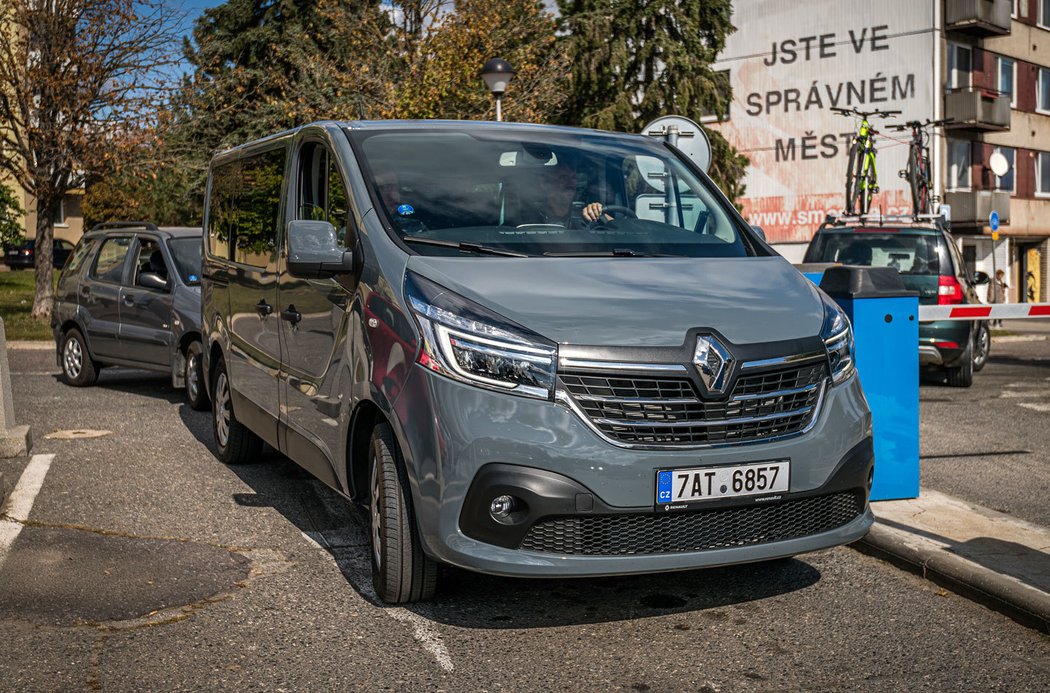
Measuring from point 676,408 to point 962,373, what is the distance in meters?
10.5

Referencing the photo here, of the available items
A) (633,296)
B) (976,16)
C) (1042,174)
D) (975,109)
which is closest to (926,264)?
(633,296)

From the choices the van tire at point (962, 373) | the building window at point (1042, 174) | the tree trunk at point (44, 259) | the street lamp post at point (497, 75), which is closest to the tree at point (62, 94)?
the tree trunk at point (44, 259)

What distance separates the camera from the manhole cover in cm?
956

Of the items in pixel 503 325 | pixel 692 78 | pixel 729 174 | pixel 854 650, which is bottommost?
pixel 854 650

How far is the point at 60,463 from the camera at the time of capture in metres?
8.38

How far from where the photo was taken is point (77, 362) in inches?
522

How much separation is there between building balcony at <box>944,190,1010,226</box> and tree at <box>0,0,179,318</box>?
27.5 metres

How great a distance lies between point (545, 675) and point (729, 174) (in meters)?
35.6

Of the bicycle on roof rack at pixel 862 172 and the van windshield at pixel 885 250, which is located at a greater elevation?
the bicycle on roof rack at pixel 862 172

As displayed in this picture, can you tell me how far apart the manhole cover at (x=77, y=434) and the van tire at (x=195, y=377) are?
133 cm

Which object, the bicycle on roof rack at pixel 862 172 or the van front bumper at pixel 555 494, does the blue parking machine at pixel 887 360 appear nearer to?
the van front bumper at pixel 555 494

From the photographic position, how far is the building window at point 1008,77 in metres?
44.6

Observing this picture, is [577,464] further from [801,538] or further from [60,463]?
[60,463]

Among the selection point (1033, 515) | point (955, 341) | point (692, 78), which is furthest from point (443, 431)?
point (692, 78)
